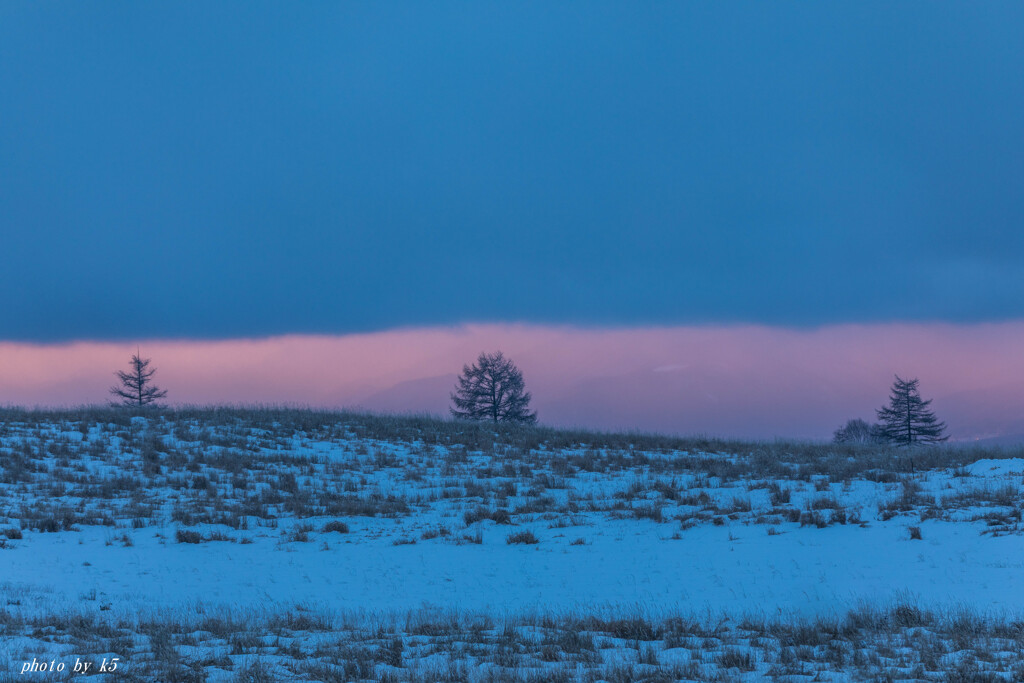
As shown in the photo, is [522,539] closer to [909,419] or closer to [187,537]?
[187,537]

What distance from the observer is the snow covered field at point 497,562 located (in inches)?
311

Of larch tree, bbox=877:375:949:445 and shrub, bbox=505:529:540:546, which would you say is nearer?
shrub, bbox=505:529:540:546

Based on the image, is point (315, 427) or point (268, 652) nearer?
point (268, 652)

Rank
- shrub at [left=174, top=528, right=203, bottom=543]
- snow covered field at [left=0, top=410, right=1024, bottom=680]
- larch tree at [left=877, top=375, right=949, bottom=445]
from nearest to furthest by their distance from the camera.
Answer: snow covered field at [left=0, top=410, right=1024, bottom=680] < shrub at [left=174, top=528, right=203, bottom=543] < larch tree at [left=877, top=375, right=949, bottom=445]

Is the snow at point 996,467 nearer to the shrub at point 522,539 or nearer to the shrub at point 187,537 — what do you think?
the shrub at point 522,539

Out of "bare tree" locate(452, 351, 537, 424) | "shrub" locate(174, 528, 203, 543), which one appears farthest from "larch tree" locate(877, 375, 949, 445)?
"shrub" locate(174, 528, 203, 543)

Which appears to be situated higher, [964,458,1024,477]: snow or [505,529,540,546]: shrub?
[964,458,1024,477]: snow

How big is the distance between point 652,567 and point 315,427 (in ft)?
64.1

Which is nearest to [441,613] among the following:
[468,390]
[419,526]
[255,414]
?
[419,526]

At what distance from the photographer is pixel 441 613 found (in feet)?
35.2

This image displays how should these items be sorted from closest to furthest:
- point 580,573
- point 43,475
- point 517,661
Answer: point 517,661 < point 580,573 < point 43,475

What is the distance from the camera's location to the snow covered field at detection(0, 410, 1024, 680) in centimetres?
789

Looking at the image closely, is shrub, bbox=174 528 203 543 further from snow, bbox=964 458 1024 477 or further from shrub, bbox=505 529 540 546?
snow, bbox=964 458 1024 477

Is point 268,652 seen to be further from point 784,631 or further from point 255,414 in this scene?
point 255,414
